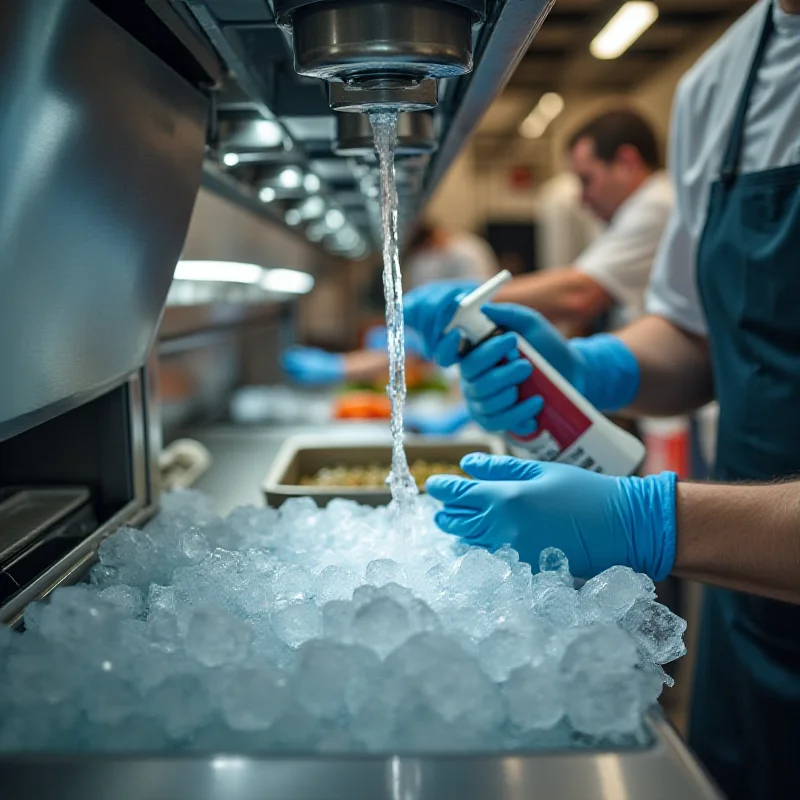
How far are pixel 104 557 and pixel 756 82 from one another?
1363 mm

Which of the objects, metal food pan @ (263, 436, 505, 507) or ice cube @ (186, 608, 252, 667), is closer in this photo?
ice cube @ (186, 608, 252, 667)

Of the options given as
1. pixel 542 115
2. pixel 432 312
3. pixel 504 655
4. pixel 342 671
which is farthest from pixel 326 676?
pixel 542 115

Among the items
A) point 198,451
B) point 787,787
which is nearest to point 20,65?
point 787,787

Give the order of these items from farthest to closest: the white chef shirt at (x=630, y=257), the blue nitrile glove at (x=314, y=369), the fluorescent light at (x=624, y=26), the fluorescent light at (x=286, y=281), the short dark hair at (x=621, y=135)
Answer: the fluorescent light at (x=624, y=26) → the blue nitrile glove at (x=314, y=369) → the short dark hair at (x=621, y=135) → the white chef shirt at (x=630, y=257) → the fluorescent light at (x=286, y=281)

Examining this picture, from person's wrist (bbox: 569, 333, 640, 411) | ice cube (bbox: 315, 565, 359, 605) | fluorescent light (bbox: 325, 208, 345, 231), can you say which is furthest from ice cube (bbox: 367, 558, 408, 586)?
fluorescent light (bbox: 325, 208, 345, 231)

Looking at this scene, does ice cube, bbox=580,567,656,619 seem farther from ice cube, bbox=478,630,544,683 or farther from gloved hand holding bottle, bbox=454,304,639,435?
gloved hand holding bottle, bbox=454,304,639,435

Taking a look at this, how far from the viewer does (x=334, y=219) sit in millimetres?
3236

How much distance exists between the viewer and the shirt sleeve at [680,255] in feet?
5.73

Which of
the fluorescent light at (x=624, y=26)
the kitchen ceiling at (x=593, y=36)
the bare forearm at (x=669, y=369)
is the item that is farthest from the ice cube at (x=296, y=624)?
the kitchen ceiling at (x=593, y=36)

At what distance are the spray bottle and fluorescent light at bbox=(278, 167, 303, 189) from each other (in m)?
0.72

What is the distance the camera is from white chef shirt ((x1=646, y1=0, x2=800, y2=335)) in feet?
4.68

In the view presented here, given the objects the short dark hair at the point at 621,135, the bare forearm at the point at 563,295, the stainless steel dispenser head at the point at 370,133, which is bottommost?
the bare forearm at the point at 563,295

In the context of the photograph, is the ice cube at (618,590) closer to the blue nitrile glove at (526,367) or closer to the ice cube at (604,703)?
the ice cube at (604,703)

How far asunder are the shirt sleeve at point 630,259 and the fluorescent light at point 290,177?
5.45 feet
